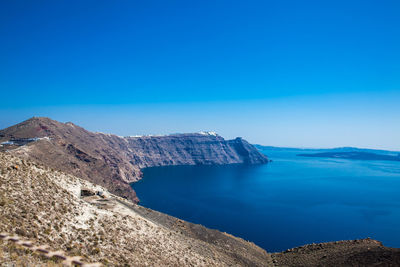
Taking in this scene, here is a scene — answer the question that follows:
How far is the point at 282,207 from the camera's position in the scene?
346ft

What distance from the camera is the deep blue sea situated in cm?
7431

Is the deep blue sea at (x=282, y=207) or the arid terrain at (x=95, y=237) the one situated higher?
the arid terrain at (x=95, y=237)

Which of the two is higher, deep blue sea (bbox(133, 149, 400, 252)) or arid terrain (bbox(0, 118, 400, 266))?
arid terrain (bbox(0, 118, 400, 266))

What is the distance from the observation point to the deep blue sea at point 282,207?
7431 centimetres

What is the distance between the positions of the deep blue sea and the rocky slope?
44365 millimetres

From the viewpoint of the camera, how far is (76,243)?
1789cm

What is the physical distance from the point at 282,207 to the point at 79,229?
10133 centimetres

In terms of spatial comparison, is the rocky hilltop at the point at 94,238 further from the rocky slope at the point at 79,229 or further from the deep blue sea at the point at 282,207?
the deep blue sea at the point at 282,207

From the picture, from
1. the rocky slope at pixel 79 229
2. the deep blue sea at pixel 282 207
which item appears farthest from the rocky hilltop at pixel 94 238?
the deep blue sea at pixel 282 207

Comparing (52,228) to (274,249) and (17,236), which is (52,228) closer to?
(17,236)

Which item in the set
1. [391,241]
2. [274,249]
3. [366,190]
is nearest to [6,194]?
[274,249]

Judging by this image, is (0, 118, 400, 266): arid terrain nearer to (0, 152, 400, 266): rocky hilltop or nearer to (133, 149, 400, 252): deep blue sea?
(0, 152, 400, 266): rocky hilltop

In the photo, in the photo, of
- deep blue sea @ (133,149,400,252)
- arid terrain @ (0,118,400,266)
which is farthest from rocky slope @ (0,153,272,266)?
deep blue sea @ (133,149,400,252)

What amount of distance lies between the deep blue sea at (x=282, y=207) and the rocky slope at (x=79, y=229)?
44.4 metres
